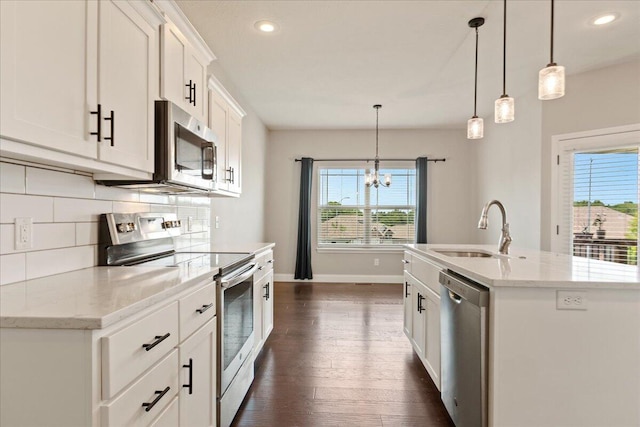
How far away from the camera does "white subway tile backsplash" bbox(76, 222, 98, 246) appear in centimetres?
155

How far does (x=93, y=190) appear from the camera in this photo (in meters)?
1.65

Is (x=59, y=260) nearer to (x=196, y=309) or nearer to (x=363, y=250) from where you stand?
(x=196, y=309)

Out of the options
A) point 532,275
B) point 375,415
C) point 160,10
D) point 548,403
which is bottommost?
point 375,415

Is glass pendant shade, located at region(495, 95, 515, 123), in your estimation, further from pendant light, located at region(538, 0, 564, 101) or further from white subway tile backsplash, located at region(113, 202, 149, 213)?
white subway tile backsplash, located at region(113, 202, 149, 213)

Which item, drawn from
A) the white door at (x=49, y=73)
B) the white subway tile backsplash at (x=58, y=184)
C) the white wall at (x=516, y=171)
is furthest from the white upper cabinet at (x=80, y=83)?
the white wall at (x=516, y=171)

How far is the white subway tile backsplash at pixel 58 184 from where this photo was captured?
1326mm

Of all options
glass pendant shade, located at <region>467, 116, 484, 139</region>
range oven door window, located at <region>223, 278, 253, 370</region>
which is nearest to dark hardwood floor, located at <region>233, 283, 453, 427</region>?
range oven door window, located at <region>223, 278, 253, 370</region>

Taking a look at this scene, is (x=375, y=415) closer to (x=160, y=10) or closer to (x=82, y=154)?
(x=82, y=154)

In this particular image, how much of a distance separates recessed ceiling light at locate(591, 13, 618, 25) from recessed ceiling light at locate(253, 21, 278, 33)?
8.42 ft

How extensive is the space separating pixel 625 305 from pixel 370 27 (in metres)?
2.46

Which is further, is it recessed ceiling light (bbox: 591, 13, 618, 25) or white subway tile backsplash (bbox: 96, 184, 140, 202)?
recessed ceiling light (bbox: 591, 13, 618, 25)

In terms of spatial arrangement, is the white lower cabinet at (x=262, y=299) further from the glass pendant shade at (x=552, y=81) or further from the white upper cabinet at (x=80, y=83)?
the glass pendant shade at (x=552, y=81)

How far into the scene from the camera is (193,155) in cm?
201

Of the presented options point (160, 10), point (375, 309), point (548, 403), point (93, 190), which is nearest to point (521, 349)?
point (548, 403)
